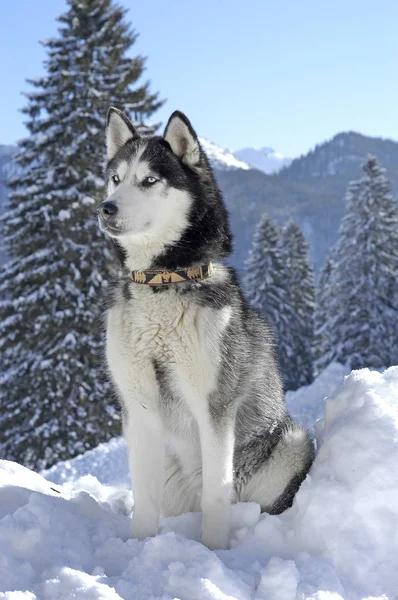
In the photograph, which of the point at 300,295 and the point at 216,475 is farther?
the point at 300,295

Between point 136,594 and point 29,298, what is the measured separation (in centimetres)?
1273

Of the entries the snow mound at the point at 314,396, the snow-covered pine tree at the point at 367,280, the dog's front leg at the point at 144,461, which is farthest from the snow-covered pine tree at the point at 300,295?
the dog's front leg at the point at 144,461

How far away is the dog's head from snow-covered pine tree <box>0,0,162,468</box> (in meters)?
10.9

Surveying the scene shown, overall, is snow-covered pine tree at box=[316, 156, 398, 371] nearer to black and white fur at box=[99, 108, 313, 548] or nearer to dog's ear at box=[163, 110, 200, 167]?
black and white fur at box=[99, 108, 313, 548]

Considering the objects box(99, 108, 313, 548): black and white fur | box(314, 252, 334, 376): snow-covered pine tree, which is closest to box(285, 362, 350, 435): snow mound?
box(314, 252, 334, 376): snow-covered pine tree

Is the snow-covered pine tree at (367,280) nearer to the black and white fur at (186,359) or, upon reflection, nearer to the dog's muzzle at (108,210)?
the black and white fur at (186,359)

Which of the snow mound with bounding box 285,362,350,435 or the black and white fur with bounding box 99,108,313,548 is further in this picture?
the snow mound with bounding box 285,362,350,435

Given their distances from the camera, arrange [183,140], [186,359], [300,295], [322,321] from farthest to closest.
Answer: [300,295] < [322,321] < [183,140] < [186,359]

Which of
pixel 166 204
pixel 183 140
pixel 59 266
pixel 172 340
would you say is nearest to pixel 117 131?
pixel 183 140

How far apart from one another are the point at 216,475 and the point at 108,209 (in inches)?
65.7

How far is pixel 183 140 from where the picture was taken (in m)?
3.53

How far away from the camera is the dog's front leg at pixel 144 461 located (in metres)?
3.33

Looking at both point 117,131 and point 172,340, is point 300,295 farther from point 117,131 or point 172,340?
point 172,340

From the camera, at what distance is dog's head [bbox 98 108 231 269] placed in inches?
127
